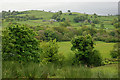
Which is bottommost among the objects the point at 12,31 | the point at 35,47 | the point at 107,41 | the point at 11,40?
the point at 107,41

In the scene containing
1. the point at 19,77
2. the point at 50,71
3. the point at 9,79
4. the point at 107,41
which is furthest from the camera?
the point at 107,41

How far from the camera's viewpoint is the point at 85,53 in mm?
28594

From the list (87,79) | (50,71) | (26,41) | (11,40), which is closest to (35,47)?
(26,41)

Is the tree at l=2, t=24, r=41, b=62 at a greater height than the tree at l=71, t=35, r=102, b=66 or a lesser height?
greater

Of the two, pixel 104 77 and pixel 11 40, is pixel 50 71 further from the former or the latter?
pixel 11 40

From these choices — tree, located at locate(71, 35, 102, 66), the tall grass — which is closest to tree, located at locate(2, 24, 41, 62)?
the tall grass

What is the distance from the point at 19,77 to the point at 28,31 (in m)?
14.2

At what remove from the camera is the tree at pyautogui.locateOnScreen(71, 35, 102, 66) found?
92.2 feet

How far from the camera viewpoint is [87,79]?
4188mm

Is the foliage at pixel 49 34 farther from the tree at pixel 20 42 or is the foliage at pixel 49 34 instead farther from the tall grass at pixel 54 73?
the tall grass at pixel 54 73

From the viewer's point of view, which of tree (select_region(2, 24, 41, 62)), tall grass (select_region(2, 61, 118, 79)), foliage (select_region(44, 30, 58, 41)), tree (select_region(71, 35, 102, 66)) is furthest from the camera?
foliage (select_region(44, 30, 58, 41))

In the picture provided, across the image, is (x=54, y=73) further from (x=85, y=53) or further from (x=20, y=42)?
(x=85, y=53)

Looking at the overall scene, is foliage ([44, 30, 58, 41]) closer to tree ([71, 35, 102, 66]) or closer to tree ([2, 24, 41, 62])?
tree ([71, 35, 102, 66])

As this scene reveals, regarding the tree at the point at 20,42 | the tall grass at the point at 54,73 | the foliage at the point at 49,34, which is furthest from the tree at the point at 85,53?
the foliage at the point at 49,34
